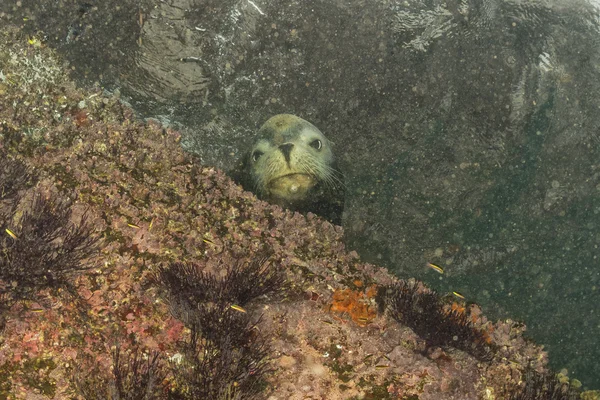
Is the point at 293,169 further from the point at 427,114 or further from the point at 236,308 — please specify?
the point at 427,114

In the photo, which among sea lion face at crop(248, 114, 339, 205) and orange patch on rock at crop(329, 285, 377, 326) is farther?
sea lion face at crop(248, 114, 339, 205)

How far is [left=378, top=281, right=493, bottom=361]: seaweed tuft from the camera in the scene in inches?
145

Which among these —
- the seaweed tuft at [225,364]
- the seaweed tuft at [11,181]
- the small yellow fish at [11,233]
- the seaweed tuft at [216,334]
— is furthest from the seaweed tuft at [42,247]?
the seaweed tuft at [225,364]

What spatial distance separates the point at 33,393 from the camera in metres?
2.98

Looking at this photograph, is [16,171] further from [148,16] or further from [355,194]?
[355,194]

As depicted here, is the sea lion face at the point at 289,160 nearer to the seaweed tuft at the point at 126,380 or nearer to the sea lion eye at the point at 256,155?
the sea lion eye at the point at 256,155

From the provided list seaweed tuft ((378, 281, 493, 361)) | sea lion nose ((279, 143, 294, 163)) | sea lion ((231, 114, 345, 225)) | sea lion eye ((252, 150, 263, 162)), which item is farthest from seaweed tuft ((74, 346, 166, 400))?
sea lion eye ((252, 150, 263, 162))

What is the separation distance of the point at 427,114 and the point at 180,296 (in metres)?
3.84

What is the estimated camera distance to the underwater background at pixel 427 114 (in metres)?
5.03

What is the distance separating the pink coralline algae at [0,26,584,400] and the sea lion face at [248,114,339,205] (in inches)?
17.5

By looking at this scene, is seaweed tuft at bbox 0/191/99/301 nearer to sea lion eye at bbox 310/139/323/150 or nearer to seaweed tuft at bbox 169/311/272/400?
seaweed tuft at bbox 169/311/272/400

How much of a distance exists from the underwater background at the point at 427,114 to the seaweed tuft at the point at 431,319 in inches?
33.2

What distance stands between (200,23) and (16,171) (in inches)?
109

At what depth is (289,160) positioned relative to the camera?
14.5 feet
